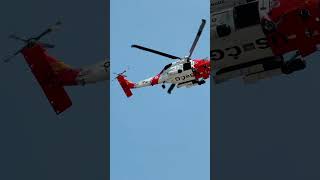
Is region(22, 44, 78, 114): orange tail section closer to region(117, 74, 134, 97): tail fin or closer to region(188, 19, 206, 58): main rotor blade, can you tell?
region(117, 74, 134, 97): tail fin

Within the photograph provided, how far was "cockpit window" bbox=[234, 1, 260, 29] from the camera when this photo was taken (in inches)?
491

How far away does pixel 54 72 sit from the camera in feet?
63.1

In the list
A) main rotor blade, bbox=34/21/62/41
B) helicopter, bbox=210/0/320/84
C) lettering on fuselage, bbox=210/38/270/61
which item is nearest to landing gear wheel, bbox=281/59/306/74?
helicopter, bbox=210/0/320/84

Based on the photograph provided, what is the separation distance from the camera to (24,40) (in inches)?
747

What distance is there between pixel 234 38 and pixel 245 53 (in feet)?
1.65

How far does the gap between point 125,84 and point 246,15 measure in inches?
333

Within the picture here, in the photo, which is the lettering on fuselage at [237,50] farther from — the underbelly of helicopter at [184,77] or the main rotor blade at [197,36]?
the underbelly of helicopter at [184,77]

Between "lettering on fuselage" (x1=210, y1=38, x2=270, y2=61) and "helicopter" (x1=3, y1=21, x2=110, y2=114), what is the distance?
20.3 feet

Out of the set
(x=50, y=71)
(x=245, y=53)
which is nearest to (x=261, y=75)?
(x=245, y=53)

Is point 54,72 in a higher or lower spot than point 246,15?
higher

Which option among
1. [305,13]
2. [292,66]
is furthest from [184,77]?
[305,13]

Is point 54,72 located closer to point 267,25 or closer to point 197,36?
point 197,36

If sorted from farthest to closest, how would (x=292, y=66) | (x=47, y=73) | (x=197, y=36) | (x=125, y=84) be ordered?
(x=125, y=84)
(x=47, y=73)
(x=197, y=36)
(x=292, y=66)

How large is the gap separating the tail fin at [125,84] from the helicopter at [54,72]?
0.95 metres
